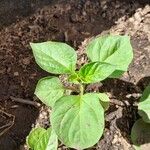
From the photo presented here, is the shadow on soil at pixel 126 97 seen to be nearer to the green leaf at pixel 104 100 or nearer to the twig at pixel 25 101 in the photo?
the green leaf at pixel 104 100

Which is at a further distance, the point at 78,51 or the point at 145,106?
the point at 78,51

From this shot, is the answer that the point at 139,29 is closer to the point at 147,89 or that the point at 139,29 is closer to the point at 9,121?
the point at 147,89

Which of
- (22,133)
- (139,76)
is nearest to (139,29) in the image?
(139,76)

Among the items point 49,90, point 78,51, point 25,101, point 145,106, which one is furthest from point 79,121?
point 78,51

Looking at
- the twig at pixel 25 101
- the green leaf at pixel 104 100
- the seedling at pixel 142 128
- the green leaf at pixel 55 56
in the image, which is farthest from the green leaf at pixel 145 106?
the twig at pixel 25 101

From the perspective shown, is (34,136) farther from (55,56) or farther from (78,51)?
(78,51)
